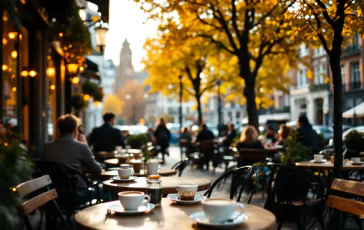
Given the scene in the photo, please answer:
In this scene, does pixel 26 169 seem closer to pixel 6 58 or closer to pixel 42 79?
pixel 6 58

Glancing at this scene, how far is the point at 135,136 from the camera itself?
748 inches

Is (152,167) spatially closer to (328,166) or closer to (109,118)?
(328,166)

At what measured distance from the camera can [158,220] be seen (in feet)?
11.5

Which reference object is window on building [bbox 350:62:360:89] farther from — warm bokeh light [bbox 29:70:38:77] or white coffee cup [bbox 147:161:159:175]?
white coffee cup [bbox 147:161:159:175]

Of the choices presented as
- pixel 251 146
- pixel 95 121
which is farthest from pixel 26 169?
pixel 95 121

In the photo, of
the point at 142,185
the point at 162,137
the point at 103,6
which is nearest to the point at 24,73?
the point at 103,6

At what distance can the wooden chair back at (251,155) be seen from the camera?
12.0m

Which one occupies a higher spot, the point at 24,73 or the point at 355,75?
the point at 355,75

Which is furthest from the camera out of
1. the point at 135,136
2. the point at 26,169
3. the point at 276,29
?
the point at 135,136

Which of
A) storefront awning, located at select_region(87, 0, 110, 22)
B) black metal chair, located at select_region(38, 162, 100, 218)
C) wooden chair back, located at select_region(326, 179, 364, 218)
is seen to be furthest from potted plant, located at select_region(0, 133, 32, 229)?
storefront awning, located at select_region(87, 0, 110, 22)

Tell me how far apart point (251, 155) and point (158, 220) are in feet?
28.8

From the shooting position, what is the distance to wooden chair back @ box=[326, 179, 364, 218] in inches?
159

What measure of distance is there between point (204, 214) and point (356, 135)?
436 inches

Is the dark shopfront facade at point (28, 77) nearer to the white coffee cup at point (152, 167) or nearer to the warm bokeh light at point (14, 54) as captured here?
the warm bokeh light at point (14, 54)
